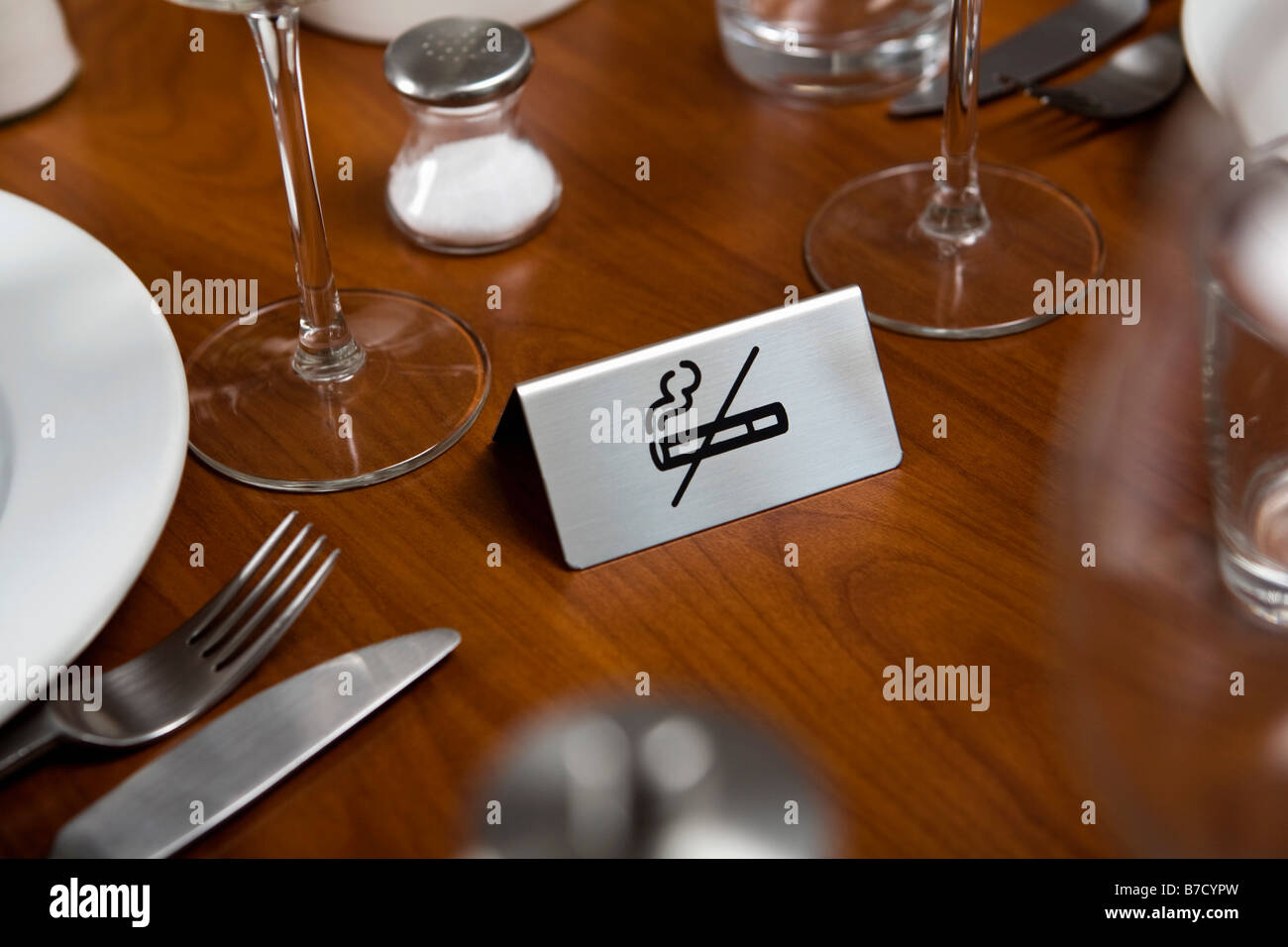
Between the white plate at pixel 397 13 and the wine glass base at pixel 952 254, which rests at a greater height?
the white plate at pixel 397 13

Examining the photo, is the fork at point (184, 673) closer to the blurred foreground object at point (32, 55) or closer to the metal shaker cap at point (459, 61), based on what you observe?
the metal shaker cap at point (459, 61)

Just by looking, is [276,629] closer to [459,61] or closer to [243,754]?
[243,754]

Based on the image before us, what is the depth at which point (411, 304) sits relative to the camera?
0.51m

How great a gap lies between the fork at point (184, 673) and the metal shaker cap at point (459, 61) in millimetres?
184

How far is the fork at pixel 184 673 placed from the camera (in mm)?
340

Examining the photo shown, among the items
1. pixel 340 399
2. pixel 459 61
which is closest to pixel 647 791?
pixel 340 399

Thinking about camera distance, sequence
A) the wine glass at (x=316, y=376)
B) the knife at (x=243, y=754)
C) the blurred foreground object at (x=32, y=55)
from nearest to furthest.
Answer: the knife at (x=243, y=754) → the wine glass at (x=316, y=376) → the blurred foreground object at (x=32, y=55)

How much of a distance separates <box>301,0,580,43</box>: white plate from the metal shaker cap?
0.11 metres

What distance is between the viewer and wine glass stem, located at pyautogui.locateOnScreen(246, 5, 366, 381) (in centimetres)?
40

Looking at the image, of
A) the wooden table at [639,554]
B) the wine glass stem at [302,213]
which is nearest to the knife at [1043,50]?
the wooden table at [639,554]

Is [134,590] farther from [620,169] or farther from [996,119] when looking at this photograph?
[996,119]

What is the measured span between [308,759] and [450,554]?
0.28 ft

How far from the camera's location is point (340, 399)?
46 centimetres

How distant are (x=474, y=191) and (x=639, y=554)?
0.19m
